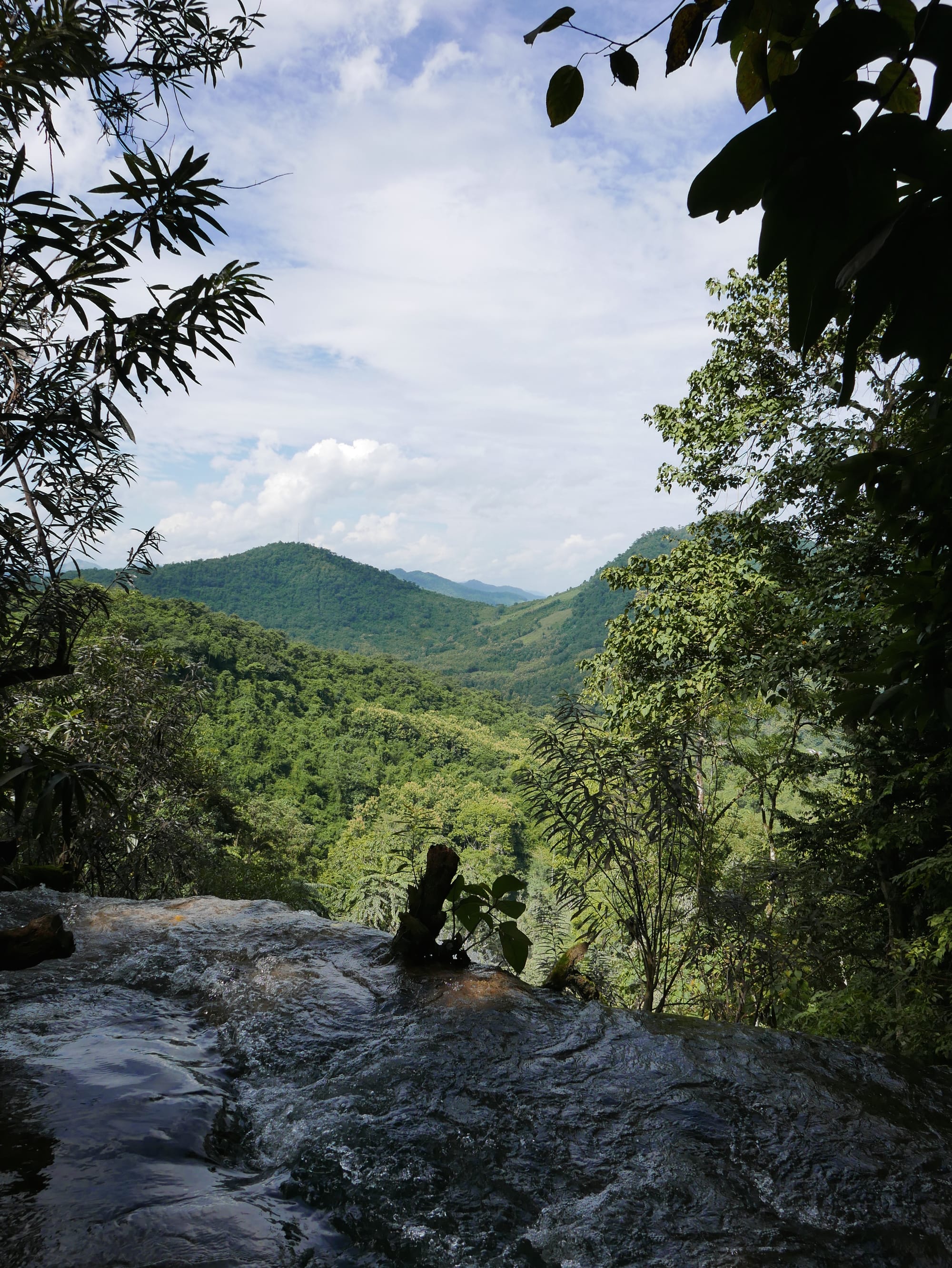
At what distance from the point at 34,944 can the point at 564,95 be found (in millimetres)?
3691

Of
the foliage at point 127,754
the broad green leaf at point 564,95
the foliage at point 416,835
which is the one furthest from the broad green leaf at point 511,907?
the foliage at point 416,835

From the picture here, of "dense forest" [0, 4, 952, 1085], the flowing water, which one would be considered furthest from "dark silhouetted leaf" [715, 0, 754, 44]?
the flowing water

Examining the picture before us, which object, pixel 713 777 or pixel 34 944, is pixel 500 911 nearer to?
pixel 34 944

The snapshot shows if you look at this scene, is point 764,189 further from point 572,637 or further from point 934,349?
point 572,637

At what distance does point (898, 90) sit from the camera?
1.69 feet

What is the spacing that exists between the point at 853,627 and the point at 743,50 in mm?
4937

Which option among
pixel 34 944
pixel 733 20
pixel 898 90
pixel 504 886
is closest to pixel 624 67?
pixel 733 20

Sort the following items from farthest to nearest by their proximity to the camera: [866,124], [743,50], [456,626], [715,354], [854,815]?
1. [456,626]
2. [715,354]
3. [854,815]
4. [743,50]
5. [866,124]

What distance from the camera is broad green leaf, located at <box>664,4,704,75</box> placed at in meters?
0.72

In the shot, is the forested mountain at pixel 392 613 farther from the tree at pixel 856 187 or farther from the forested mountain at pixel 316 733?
the tree at pixel 856 187

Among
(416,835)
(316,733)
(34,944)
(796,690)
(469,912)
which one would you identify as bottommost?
(416,835)

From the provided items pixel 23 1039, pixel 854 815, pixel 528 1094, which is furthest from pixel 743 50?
pixel 854 815

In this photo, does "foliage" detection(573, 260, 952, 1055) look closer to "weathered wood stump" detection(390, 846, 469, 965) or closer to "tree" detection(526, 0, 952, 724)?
"weathered wood stump" detection(390, 846, 469, 965)

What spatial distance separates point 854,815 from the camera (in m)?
4.74
